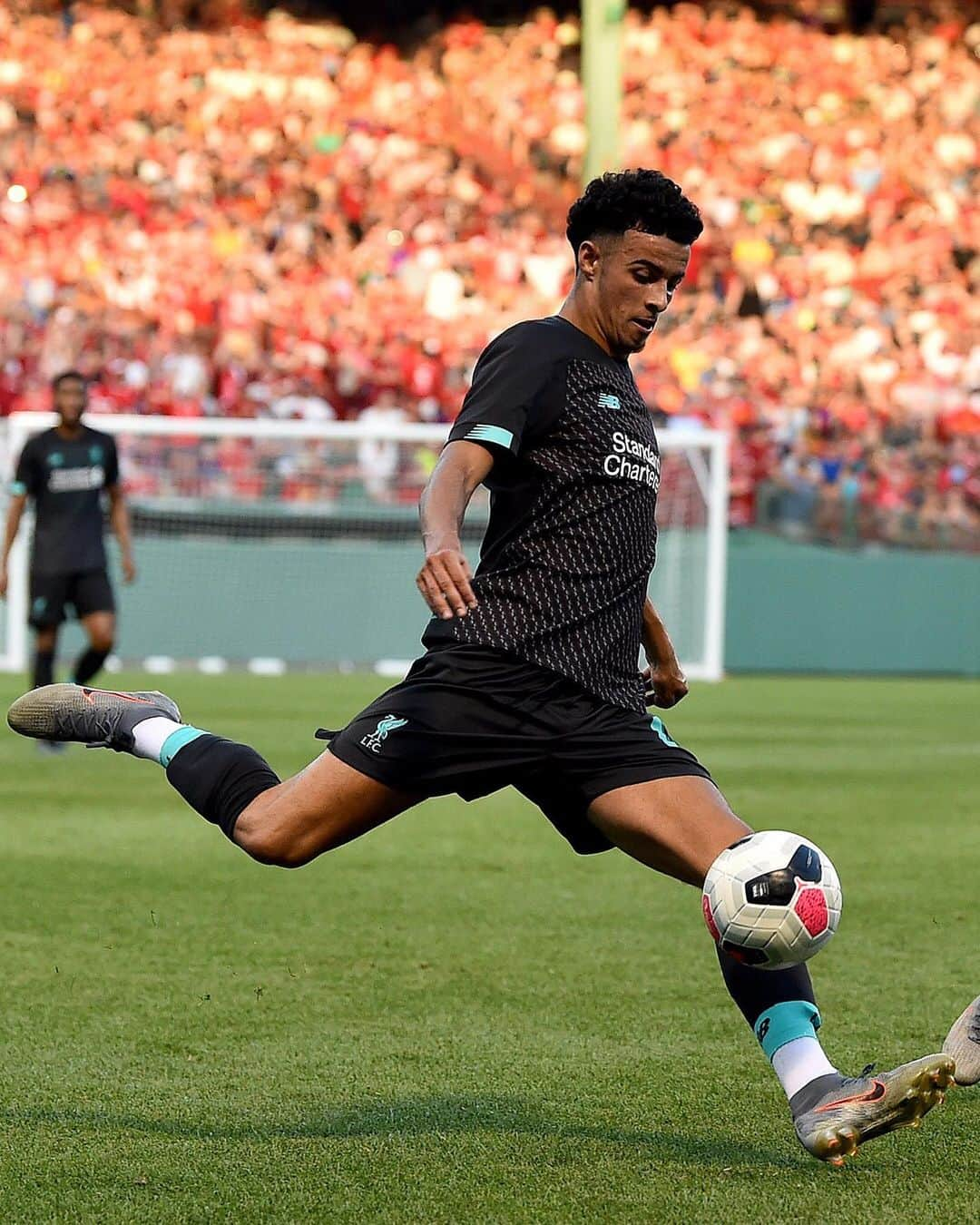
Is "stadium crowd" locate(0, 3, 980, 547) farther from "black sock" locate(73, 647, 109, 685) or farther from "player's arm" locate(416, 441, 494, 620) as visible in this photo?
"player's arm" locate(416, 441, 494, 620)

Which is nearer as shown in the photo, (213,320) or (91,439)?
(91,439)

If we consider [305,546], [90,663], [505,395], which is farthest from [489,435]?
[305,546]

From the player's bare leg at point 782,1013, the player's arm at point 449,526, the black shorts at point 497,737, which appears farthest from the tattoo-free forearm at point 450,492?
the player's bare leg at point 782,1013

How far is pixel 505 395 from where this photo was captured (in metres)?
4.44

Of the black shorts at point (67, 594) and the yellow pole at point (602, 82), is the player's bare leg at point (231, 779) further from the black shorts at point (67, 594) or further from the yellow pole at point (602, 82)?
the yellow pole at point (602, 82)

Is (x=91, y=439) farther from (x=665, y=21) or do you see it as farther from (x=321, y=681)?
(x=665, y=21)

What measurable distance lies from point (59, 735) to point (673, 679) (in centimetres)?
156

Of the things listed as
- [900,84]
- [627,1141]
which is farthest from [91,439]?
[900,84]

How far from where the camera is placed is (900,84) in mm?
30594

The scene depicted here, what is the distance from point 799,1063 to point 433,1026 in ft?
5.55

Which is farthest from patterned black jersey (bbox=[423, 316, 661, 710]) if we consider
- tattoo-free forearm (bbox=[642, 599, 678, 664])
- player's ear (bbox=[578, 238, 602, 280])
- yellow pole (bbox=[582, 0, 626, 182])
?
yellow pole (bbox=[582, 0, 626, 182])

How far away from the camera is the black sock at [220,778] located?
478cm

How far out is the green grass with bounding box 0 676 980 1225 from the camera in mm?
4160

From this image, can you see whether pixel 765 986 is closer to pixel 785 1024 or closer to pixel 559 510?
pixel 785 1024
